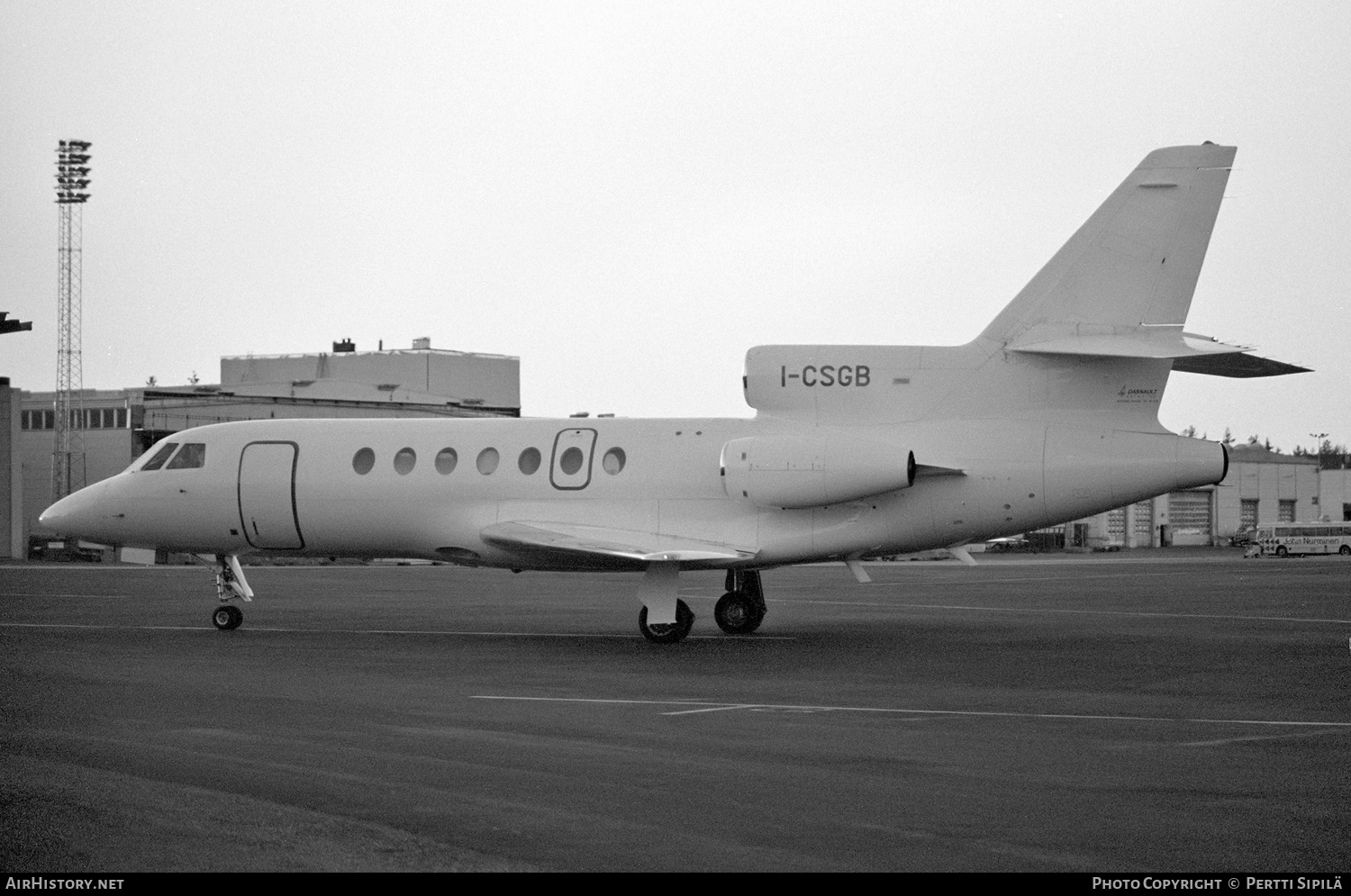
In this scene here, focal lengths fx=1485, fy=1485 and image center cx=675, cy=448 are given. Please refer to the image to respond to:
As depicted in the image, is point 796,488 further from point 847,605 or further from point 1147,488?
point 847,605

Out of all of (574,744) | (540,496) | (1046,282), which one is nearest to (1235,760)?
(574,744)

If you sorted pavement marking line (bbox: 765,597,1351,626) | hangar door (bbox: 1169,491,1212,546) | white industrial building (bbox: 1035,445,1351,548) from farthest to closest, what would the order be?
hangar door (bbox: 1169,491,1212,546) → white industrial building (bbox: 1035,445,1351,548) → pavement marking line (bbox: 765,597,1351,626)

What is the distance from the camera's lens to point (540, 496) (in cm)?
2370

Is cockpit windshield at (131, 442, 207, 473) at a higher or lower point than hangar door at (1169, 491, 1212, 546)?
higher

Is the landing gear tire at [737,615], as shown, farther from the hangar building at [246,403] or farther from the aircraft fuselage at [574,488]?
the hangar building at [246,403]

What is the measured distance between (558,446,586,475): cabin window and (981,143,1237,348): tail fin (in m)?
7.92

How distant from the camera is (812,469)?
21.8m

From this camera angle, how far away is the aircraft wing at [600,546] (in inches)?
857

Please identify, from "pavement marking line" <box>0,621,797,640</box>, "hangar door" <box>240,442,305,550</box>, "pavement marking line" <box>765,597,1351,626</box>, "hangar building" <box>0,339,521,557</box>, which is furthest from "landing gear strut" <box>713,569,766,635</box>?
"hangar building" <box>0,339,521,557</box>

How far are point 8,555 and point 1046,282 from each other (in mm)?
60608

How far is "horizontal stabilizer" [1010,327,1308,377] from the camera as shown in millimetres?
20594

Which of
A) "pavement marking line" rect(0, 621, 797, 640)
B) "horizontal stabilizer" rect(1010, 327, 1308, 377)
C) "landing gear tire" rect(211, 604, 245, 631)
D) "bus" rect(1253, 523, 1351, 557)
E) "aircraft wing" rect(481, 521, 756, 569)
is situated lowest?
"bus" rect(1253, 523, 1351, 557)

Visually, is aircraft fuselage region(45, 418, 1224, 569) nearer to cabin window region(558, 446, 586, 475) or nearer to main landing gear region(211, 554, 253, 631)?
cabin window region(558, 446, 586, 475)

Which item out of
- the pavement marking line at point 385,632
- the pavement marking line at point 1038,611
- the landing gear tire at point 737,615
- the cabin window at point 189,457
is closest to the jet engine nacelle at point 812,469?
the landing gear tire at point 737,615
